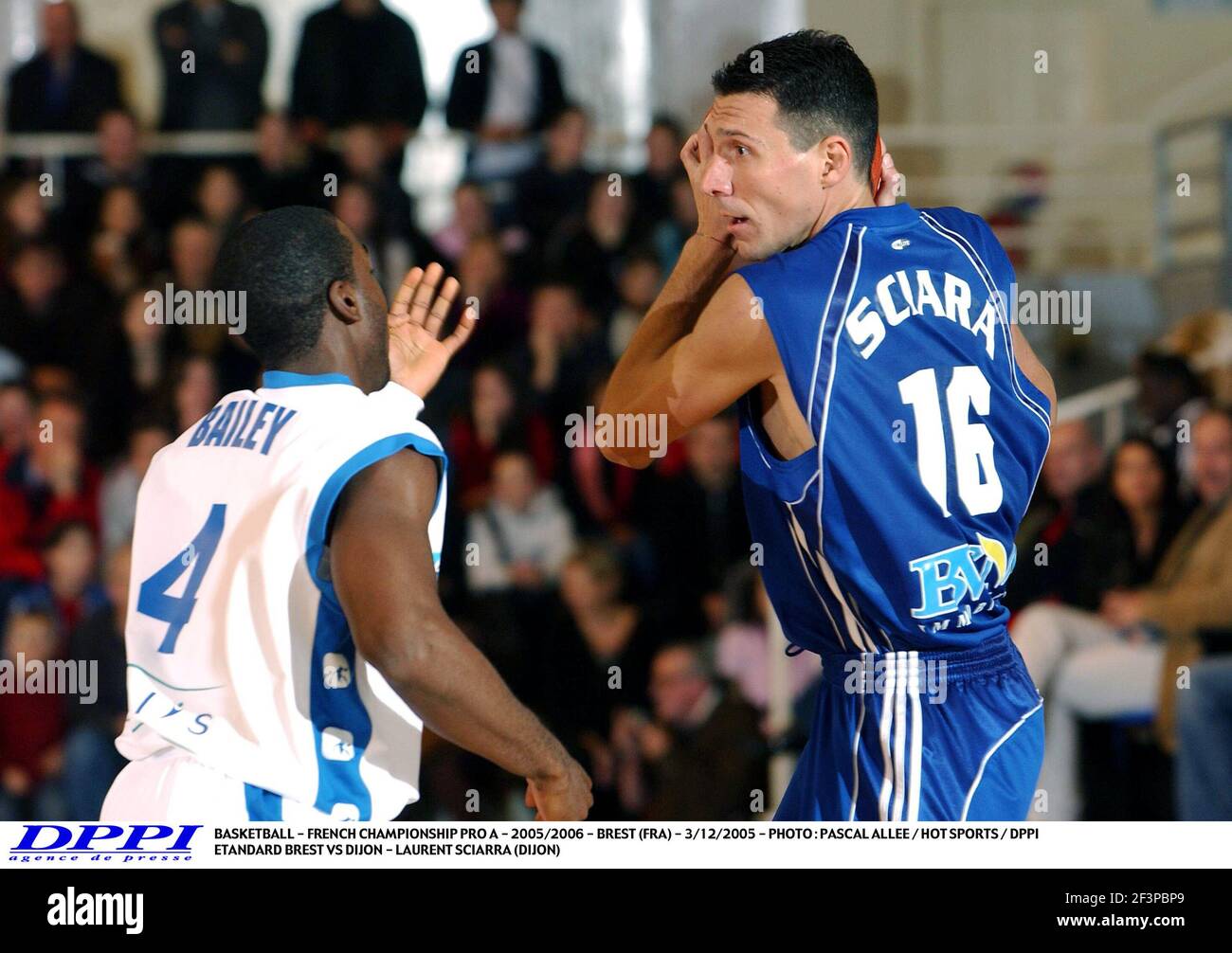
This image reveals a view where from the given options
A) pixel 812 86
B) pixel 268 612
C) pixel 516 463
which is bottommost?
pixel 516 463

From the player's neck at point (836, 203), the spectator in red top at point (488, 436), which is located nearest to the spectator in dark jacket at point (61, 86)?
the spectator in red top at point (488, 436)

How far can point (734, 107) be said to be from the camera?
290 centimetres

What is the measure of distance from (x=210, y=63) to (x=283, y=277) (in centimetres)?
561

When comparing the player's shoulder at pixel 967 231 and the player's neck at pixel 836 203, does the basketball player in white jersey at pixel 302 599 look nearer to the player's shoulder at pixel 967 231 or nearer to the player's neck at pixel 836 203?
the player's neck at pixel 836 203

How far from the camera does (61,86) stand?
26.2 ft

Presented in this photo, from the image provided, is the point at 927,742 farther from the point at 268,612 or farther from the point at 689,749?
the point at 689,749

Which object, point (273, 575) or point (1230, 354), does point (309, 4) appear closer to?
point (1230, 354)

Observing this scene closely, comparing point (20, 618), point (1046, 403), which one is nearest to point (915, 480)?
point (1046, 403)

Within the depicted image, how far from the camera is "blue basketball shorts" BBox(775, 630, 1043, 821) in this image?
9.52ft

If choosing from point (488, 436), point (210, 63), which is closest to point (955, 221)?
point (488, 436)

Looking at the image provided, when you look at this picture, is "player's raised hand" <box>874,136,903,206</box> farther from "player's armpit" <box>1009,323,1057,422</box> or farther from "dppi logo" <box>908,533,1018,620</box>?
"dppi logo" <box>908,533,1018,620</box>

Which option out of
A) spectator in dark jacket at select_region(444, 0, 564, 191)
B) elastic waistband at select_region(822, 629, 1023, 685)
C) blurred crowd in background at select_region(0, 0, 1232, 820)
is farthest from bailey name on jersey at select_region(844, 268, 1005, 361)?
spectator in dark jacket at select_region(444, 0, 564, 191)

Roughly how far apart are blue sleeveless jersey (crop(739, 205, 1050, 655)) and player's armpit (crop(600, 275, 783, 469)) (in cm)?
3

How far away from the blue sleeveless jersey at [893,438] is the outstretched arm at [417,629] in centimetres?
61
